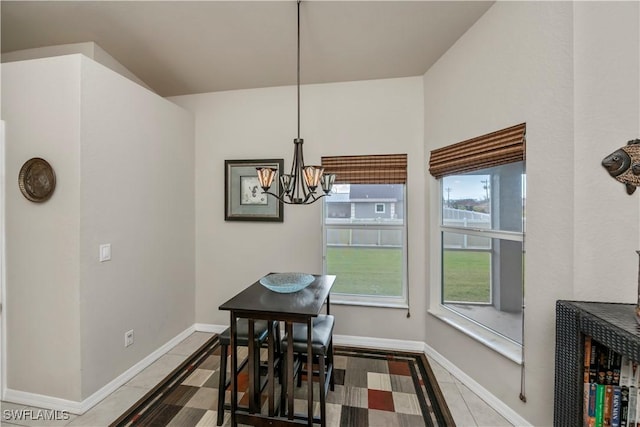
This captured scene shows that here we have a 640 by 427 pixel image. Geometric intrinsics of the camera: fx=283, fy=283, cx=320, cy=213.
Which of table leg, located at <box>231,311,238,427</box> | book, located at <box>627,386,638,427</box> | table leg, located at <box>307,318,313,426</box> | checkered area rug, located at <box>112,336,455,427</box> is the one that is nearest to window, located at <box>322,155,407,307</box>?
checkered area rug, located at <box>112,336,455,427</box>

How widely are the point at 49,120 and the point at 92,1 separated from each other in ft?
3.14

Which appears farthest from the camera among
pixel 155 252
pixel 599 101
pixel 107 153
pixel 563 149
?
pixel 155 252

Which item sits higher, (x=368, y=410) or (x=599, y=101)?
(x=599, y=101)

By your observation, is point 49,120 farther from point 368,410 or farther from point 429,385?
point 429,385

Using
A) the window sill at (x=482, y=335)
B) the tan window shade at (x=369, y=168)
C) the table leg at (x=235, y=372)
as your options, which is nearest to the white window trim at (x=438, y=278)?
the window sill at (x=482, y=335)

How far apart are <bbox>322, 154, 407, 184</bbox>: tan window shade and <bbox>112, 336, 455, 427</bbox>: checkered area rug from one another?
175cm

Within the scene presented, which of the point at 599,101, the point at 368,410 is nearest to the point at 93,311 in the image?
the point at 368,410

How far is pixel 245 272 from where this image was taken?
10.6 feet

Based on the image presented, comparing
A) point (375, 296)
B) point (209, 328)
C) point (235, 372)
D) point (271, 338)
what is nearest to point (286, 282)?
point (271, 338)

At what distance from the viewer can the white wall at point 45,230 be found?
6.50 ft

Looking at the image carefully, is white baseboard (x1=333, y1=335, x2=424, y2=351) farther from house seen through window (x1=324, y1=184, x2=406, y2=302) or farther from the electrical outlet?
the electrical outlet

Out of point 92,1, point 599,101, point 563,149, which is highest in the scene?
point 92,1

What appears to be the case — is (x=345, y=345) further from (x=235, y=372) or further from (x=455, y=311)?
(x=235, y=372)

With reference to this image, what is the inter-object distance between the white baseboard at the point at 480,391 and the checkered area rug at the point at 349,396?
0.42 feet
